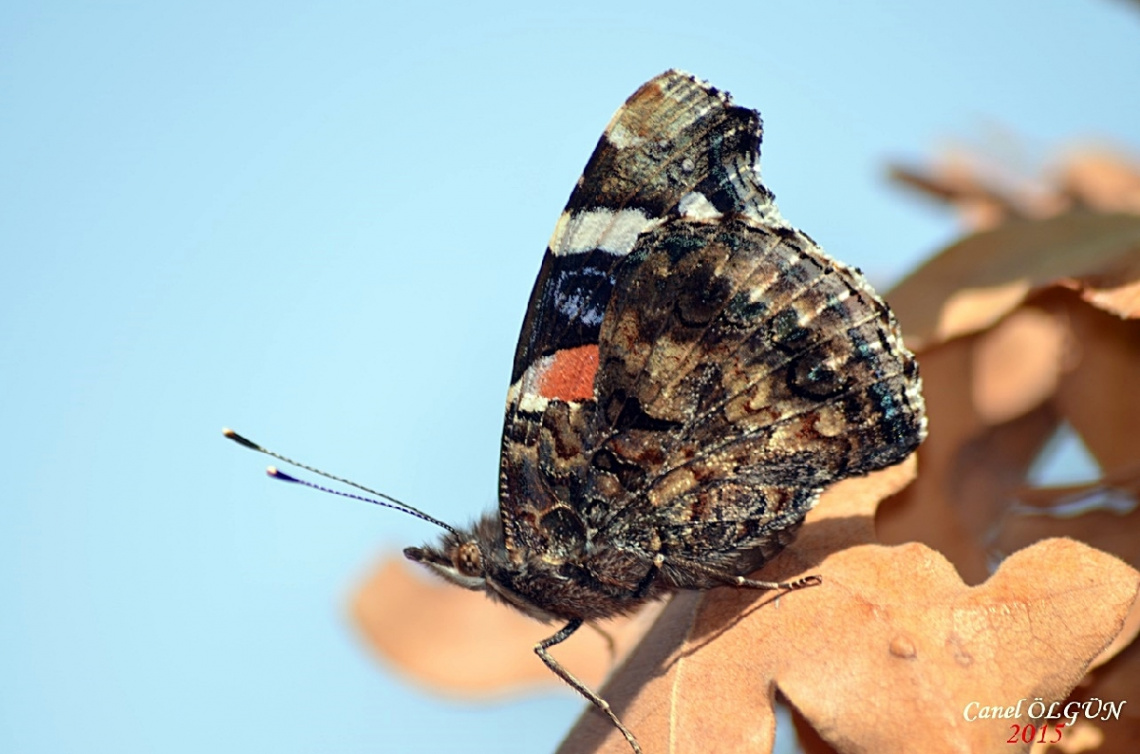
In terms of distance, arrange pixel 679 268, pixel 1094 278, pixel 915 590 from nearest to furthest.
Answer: pixel 915 590 → pixel 679 268 → pixel 1094 278

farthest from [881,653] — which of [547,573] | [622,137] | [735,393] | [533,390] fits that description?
[622,137]

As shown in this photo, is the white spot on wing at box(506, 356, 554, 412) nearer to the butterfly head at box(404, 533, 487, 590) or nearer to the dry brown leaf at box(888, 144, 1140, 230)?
the butterfly head at box(404, 533, 487, 590)

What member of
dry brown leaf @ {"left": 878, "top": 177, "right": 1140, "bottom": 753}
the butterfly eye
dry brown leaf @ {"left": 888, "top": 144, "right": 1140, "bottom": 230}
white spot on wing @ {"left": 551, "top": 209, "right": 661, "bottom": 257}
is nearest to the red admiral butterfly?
white spot on wing @ {"left": 551, "top": 209, "right": 661, "bottom": 257}

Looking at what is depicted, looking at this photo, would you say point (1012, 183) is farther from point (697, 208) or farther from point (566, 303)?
point (566, 303)

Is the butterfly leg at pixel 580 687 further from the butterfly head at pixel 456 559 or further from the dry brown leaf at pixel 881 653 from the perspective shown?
the butterfly head at pixel 456 559

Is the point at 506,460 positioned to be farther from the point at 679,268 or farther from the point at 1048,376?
the point at 1048,376

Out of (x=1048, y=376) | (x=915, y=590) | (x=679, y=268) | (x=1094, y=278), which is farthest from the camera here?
(x=1048, y=376)

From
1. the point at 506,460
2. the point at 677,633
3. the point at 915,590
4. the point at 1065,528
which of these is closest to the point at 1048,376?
the point at 1065,528
